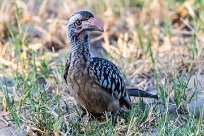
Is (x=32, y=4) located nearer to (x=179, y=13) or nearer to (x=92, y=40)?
(x=92, y=40)

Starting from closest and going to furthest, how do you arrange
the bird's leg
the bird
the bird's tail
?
the bird, the bird's leg, the bird's tail

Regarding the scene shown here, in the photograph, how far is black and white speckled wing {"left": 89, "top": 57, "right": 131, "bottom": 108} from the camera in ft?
15.8

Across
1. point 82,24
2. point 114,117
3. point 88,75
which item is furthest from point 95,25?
point 114,117

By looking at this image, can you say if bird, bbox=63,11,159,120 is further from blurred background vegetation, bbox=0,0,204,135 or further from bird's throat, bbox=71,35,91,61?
blurred background vegetation, bbox=0,0,204,135

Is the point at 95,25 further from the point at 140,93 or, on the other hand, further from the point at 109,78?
the point at 140,93

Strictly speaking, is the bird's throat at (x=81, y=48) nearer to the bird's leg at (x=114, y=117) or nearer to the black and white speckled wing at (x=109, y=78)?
the black and white speckled wing at (x=109, y=78)

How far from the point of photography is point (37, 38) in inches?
285

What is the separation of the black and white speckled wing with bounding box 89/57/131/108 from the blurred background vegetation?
0.48 ft

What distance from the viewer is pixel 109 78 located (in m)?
4.93

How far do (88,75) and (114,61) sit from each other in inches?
59.4

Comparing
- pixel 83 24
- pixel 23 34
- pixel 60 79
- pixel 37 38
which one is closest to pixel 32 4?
pixel 37 38

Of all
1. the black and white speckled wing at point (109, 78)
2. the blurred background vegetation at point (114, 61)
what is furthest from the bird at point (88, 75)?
the blurred background vegetation at point (114, 61)

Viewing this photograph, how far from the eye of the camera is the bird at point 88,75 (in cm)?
479

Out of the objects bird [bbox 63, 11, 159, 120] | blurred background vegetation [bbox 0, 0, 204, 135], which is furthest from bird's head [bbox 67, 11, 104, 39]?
blurred background vegetation [bbox 0, 0, 204, 135]
